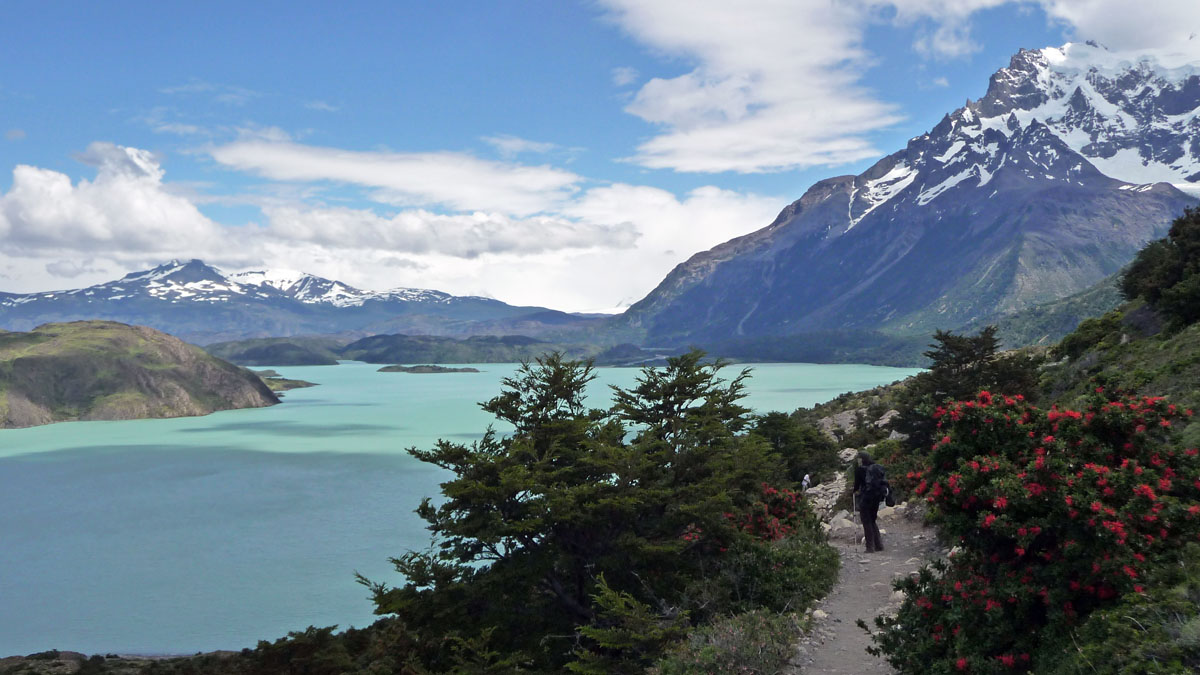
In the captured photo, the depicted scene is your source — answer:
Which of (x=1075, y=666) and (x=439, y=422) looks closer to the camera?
(x=1075, y=666)

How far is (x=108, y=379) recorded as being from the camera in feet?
566

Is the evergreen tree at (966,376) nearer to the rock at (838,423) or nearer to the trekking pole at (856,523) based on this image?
the trekking pole at (856,523)

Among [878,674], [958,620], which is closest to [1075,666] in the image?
[958,620]

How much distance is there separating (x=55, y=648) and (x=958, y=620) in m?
49.9

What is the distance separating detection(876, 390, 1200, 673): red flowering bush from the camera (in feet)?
28.3

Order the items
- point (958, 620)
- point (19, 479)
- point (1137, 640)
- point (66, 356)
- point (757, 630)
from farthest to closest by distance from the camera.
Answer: point (66, 356) → point (19, 479) → point (757, 630) → point (958, 620) → point (1137, 640)

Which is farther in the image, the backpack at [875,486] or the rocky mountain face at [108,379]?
the rocky mountain face at [108,379]

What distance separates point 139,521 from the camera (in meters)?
67.8

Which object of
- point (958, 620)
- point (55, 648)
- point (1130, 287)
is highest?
point (1130, 287)

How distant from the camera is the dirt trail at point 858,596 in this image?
12367 millimetres

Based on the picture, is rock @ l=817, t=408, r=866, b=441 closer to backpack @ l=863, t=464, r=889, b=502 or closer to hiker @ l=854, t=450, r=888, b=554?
hiker @ l=854, t=450, r=888, b=554

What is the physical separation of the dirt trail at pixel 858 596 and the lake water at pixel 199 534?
32.0m

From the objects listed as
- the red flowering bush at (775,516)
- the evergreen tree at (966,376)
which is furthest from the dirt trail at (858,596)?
the evergreen tree at (966,376)

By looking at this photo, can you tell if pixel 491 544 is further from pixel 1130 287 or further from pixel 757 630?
pixel 1130 287
